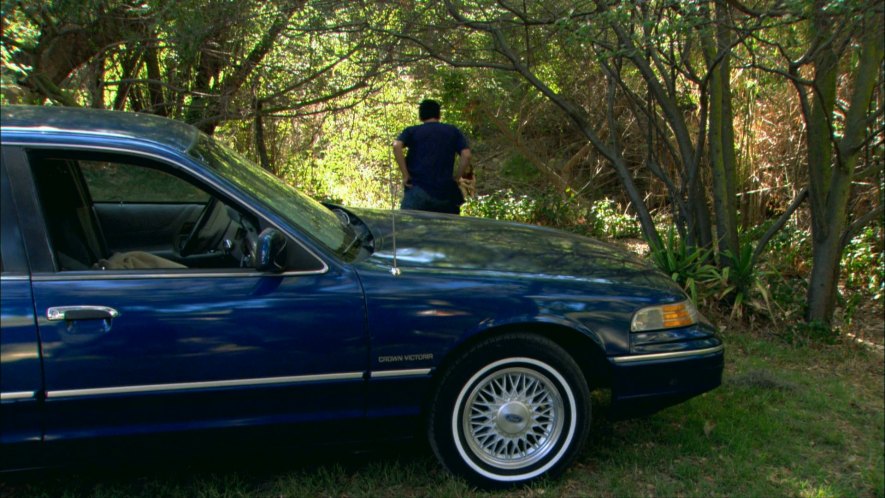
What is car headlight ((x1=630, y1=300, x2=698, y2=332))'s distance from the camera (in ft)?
12.3

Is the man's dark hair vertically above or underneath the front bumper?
above

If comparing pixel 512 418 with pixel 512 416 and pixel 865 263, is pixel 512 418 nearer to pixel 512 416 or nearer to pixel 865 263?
pixel 512 416

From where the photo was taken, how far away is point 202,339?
3270mm

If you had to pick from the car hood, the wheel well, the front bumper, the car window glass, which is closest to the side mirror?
the car hood

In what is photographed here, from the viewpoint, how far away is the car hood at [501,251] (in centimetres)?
376

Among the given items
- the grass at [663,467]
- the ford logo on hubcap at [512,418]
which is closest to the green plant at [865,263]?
the grass at [663,467]

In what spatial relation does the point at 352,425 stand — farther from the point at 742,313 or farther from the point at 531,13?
the point at 531,13

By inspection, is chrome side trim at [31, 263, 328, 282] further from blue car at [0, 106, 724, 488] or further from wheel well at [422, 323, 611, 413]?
wheel well at [422, 323, 611, 413]

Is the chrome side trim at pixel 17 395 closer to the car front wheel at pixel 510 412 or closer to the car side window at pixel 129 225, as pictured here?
the car side window at pixel 129 225

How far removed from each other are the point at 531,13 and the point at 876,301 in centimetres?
395

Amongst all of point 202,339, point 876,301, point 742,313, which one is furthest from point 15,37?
point 876,301

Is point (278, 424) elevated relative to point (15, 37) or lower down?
lower down

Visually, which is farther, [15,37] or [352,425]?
[15,37]

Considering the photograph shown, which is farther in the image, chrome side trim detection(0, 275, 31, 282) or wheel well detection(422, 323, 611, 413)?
wheel well detection(422, 323, 611, 413)
